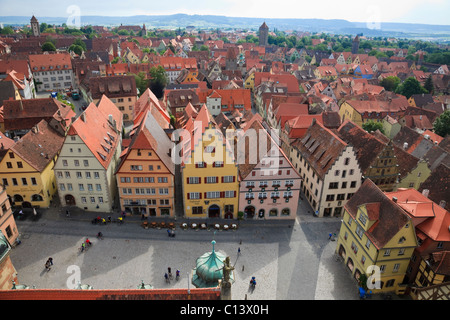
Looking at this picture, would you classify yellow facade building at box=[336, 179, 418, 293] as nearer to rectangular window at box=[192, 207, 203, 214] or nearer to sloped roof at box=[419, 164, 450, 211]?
sloped roof at box=[419, 164, 450, 211]

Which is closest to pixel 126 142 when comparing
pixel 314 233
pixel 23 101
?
pixel 23 101

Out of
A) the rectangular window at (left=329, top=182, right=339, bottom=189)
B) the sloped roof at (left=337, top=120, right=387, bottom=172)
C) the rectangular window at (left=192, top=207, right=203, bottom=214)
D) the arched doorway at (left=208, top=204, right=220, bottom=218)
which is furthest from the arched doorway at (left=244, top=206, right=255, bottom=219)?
the sloped roof at (left=337, top=120, right=387, bottom=172)

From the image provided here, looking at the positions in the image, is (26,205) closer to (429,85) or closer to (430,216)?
(430,216)

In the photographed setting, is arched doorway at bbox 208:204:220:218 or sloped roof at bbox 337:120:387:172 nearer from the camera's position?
arched doorway at bbox 208:204:220:218

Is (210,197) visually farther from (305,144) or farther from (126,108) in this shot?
(126,108)

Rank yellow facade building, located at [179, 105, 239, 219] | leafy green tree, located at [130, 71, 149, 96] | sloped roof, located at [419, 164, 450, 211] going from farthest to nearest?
leafy green tree, located at [130, 71, 149, 96], yellow facade building, located at [179, 105, 239, 219], sloped roof, located at [419, 164, 450, 211]

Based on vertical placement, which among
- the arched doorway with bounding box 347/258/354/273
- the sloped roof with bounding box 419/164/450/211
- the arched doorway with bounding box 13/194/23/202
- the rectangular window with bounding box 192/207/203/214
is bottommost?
the arched doorway with bounding box 347/258/354/273

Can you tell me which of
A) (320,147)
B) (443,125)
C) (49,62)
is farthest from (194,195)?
(49,62)
